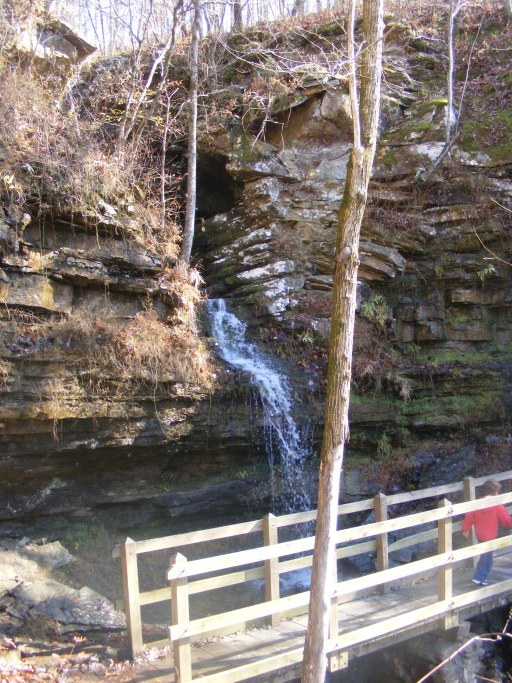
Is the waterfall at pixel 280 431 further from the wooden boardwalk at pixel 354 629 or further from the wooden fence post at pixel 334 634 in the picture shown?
the wooden fence post at pixel 334 634

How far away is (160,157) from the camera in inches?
557

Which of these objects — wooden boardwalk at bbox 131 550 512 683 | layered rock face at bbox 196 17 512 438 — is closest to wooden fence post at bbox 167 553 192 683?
wooden boardwalk at bbox 131 550 512 683

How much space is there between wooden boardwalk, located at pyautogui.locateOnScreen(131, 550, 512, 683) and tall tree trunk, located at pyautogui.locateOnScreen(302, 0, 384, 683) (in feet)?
3.32

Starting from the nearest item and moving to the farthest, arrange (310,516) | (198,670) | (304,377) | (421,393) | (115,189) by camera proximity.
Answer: (198,670), (310,516), (115,189), (304,377), (421,393)

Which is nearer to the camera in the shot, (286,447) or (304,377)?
(286,447)

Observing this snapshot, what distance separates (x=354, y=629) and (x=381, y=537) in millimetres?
1447

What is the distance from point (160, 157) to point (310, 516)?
34.1ft

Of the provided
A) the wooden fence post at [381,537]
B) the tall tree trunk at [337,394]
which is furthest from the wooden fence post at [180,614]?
the wooden fence post at [381,537]

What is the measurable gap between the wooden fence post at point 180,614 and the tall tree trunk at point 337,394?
1.01 meters

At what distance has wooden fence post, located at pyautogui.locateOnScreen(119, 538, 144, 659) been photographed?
556 centimetres

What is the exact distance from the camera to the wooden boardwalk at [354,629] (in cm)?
543

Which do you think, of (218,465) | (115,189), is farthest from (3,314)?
(218,465)

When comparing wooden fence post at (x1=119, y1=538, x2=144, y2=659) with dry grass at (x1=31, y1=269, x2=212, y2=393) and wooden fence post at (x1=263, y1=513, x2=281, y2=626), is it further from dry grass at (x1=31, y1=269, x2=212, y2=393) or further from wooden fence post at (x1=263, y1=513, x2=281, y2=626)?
dry grass at (x1=31, y1=269, x2=212, y2=393)

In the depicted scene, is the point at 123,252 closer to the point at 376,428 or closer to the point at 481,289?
the point at 376,428
